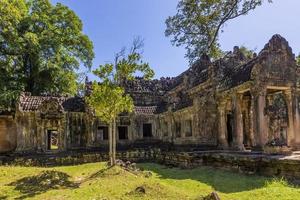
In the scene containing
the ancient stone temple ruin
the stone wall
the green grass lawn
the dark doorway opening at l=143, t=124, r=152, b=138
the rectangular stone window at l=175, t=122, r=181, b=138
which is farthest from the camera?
the dark doorway opening at l=143, t=124, r=152, b=138

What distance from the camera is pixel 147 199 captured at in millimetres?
9125

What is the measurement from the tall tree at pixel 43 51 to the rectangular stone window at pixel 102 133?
783cm

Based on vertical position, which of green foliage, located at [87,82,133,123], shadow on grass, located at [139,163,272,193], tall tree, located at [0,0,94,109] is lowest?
shadow on grass, located at [139,163,272,193]

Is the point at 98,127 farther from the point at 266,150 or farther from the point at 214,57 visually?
the point at 266,150

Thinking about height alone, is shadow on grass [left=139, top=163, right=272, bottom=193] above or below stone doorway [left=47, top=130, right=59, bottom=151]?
below

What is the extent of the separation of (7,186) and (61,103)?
1422cm

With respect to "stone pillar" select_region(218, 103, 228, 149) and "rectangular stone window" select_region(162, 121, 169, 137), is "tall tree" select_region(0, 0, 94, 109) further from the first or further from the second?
"stone pillar" select_region(218, 103, 228, 149)

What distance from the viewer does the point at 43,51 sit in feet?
101

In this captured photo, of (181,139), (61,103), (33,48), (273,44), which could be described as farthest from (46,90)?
(273,44)

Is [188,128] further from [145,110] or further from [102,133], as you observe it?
[102,133]

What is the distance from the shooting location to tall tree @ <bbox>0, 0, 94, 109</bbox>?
28.8 metres

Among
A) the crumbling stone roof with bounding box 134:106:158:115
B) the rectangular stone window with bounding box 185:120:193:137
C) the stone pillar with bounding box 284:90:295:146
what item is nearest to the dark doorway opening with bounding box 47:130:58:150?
the crumbling stone roof with bounding box 134:106:158:115

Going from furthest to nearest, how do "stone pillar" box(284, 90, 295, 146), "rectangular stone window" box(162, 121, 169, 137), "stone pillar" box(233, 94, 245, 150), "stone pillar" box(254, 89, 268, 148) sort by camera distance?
"rectangular stone window" box(162, 121, 169, 137) → "stone pillar" box(233, 94, 245, 150) → "stone pillar" box(284, 90, 295, 146) → "stone pillar" box(254, 89, 268, 148)

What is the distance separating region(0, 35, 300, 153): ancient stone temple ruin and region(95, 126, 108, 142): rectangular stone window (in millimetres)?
88
